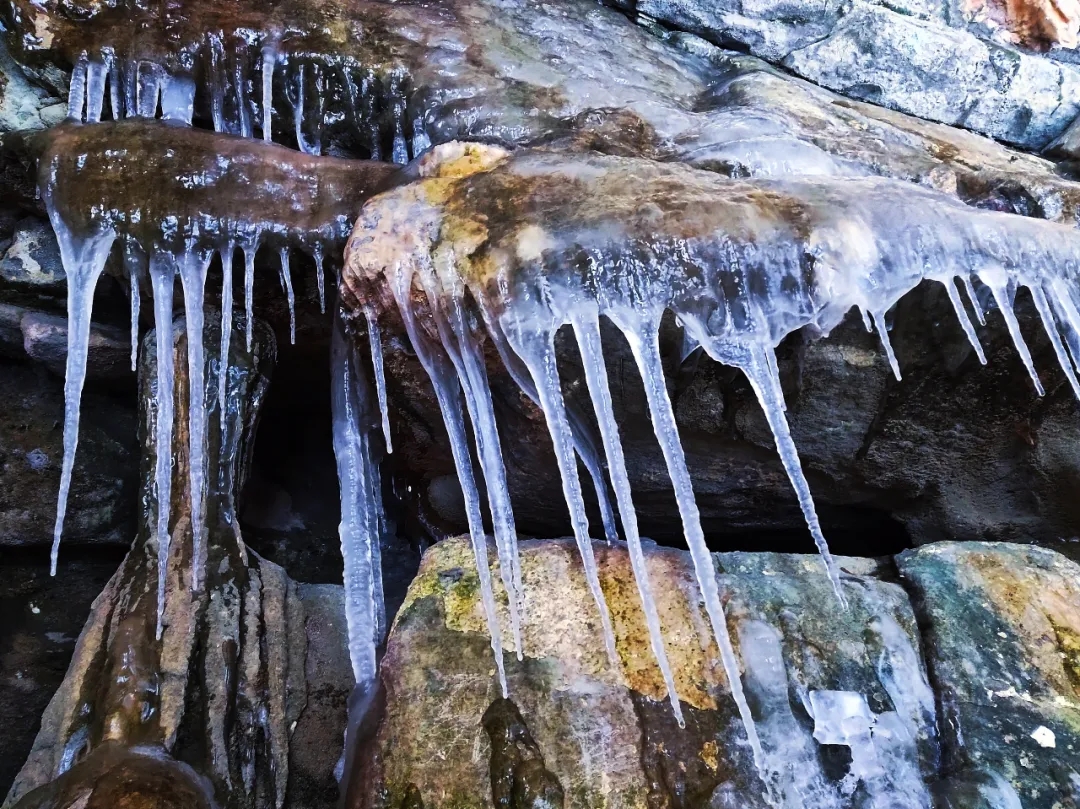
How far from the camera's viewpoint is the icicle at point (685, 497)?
1.97m

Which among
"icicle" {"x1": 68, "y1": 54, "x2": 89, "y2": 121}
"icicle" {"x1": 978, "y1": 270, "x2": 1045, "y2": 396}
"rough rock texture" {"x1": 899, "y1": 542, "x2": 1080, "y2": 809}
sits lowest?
"rough rock texture" {"x1": 899, "y1": 542, "x2": 1080, "y2": 809}

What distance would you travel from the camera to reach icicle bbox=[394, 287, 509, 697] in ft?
7.34

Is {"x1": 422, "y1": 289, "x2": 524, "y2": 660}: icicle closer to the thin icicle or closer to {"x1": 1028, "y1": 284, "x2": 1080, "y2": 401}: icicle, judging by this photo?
the thin icicle

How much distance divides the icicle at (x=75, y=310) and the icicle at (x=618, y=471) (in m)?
1.71

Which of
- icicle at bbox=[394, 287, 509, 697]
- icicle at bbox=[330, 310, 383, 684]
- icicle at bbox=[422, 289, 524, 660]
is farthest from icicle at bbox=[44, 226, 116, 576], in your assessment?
→ icicle at bbox=[422, 289, 524, 660]

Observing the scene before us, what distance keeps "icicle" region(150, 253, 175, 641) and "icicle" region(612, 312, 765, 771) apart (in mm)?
1652

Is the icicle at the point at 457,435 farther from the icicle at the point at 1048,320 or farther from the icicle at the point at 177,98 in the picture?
the icicle at the point at 1048,320

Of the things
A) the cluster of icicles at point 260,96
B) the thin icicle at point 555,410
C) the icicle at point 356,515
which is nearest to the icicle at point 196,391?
the icicle at point 356,515

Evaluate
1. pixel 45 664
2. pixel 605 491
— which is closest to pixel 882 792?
pixel 605 491

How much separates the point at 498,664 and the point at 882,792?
3.67 ft

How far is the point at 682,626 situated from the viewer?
226cm

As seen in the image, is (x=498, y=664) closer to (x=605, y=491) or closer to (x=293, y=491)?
(x=605, y=491)

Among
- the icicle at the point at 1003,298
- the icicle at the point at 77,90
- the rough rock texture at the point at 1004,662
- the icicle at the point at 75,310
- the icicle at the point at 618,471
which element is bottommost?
the rough rock texture at the point at 1004,662

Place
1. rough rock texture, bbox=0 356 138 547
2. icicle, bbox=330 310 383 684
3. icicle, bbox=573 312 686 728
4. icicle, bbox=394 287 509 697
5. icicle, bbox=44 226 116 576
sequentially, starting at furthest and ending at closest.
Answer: rough rock texture, bbox=0 356 138 547, icicle, bbox=330 310 383 684, icicle, bbox=44 226 116 576, icicle, bbox=394 287 509 697, icicle, bbox=573 312 686 728
